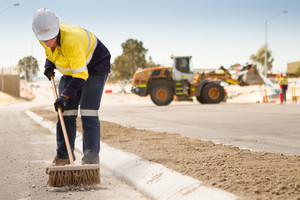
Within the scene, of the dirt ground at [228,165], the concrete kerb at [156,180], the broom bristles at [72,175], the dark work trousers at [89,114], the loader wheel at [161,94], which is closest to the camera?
the dirt ground at [228,165]

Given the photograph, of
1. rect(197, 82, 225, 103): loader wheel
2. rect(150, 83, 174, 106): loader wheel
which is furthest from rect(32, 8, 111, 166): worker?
rect(197, 82, 225, 103): loader wheel

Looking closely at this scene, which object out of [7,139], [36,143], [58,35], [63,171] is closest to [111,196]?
[63,171]

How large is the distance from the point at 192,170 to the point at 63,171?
1204 mm

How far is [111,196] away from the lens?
12.7 ft

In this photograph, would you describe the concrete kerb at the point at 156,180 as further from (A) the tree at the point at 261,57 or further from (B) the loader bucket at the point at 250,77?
(A) the tree at the point at 261,57

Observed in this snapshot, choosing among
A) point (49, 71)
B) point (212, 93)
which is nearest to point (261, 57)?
point (212, 93)

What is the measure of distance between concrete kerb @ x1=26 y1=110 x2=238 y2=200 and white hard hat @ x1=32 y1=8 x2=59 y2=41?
161cm

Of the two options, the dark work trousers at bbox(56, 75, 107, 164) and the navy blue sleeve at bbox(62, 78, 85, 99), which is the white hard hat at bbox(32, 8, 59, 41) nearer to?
Answer: the navy blue sleeve at bbox(62, 78, 85, 99)

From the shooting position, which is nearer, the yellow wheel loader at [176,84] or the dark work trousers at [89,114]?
the dark work trousers at [89,114]

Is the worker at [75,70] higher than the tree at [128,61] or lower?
lower

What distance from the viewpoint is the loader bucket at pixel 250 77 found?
2677 centimetres

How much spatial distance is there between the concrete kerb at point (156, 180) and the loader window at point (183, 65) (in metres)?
19.7

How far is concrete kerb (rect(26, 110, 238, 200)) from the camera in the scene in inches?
130

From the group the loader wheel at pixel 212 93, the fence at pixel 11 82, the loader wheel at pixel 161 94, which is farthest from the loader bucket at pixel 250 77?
the fence at pixel 11 82
